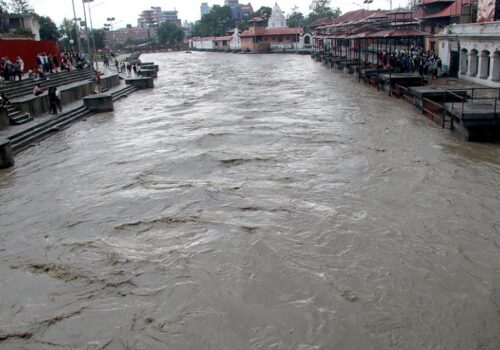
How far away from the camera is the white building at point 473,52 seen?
2311 cm

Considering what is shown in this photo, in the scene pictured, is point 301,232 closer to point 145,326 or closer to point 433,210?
point 433,210

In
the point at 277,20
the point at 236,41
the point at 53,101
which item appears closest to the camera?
the point at 53,101

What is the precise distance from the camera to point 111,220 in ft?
31.8

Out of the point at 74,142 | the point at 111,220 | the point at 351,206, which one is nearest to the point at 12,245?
the point at 111,220

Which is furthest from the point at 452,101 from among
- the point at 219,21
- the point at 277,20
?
the point at 219,21

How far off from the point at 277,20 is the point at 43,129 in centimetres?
9865

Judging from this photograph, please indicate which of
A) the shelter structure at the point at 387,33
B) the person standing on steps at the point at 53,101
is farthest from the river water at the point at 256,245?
the shelter structure at the point at 387,33

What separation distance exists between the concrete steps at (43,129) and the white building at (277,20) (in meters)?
93.1

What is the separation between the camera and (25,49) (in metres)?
28.3

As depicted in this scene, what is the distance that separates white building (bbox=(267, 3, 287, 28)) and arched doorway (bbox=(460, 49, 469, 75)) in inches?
3412

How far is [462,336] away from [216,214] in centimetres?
522

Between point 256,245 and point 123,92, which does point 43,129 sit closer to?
point 256,245

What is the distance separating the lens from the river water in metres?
6.16

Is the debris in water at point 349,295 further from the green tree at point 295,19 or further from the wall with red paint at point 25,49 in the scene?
the green tree at point 295,19
